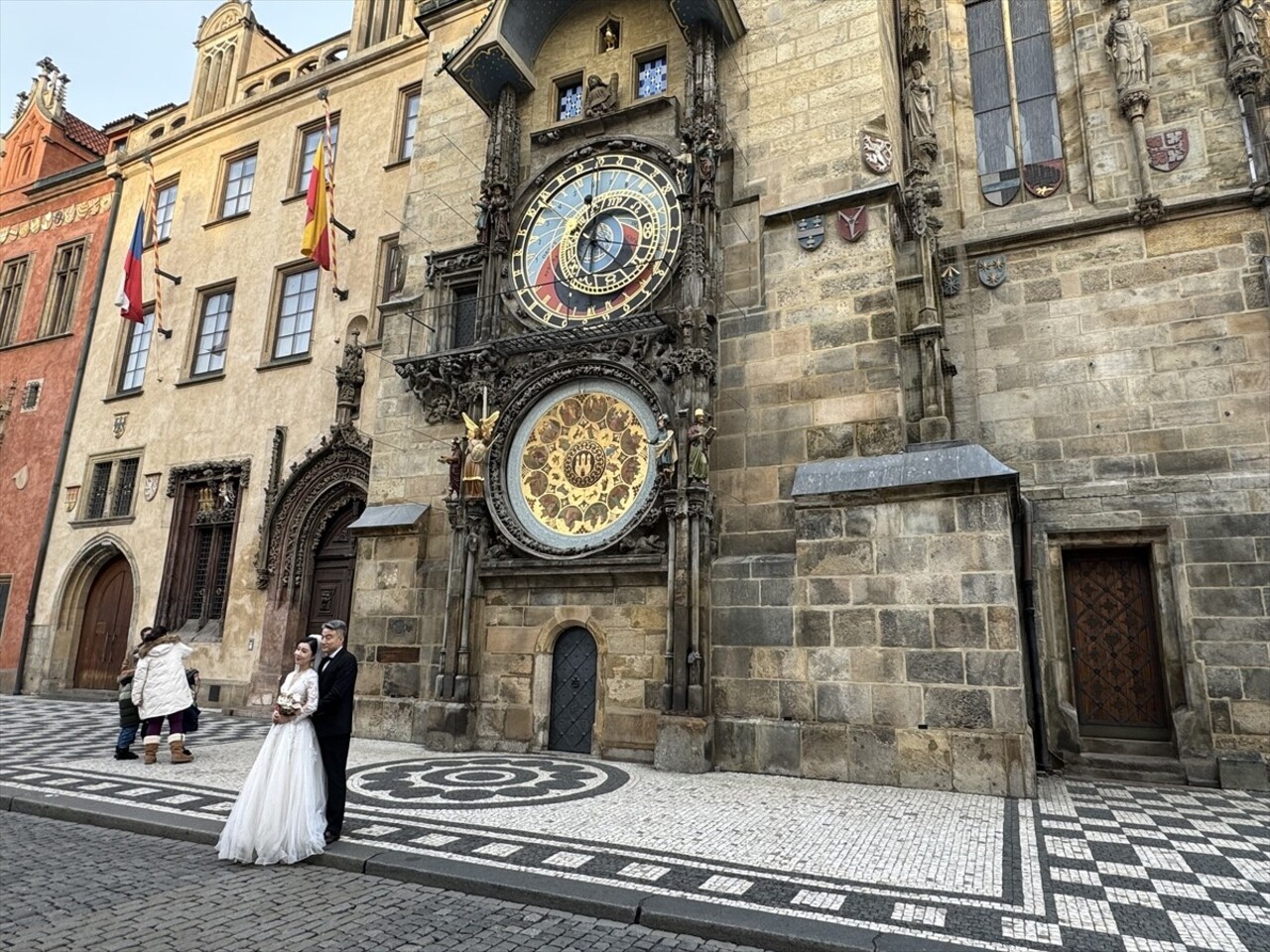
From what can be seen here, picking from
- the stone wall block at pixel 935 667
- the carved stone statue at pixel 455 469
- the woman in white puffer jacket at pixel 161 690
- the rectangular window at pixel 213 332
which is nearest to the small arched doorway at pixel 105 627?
the rectangular window at pixel 213 332

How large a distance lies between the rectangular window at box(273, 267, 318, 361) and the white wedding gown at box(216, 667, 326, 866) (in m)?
13.0

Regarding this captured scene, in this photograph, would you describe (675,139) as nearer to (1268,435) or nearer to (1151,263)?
(1151,263)

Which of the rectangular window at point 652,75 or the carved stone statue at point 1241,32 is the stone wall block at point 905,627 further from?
the carved stone statue at point 1241,32

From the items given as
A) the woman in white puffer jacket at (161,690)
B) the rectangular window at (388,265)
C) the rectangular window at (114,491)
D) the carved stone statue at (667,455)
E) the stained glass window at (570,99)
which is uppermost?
the stained glass window at (570,99)

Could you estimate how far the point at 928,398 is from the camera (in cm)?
1001

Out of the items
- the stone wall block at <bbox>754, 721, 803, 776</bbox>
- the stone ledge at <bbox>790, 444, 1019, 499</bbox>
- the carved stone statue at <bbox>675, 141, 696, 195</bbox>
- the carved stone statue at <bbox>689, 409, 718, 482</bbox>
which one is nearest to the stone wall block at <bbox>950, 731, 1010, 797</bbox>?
the stone wall block at <bbox>754, 721, 803, 776</bbox>

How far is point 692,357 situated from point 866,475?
259 cm

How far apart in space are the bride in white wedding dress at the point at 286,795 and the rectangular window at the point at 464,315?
7.53 meters

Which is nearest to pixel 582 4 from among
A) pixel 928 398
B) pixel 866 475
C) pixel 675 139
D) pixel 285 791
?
pixel 675 139

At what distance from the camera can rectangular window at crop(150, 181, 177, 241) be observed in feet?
67.0

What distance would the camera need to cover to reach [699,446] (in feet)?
30.1

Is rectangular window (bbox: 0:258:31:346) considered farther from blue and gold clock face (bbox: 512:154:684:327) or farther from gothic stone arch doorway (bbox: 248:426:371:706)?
blue and gold clock face (bbox: 512:154:684:327)

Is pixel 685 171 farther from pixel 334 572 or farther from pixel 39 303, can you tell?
pixel 39 303

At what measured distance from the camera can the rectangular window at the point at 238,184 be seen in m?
19.2
